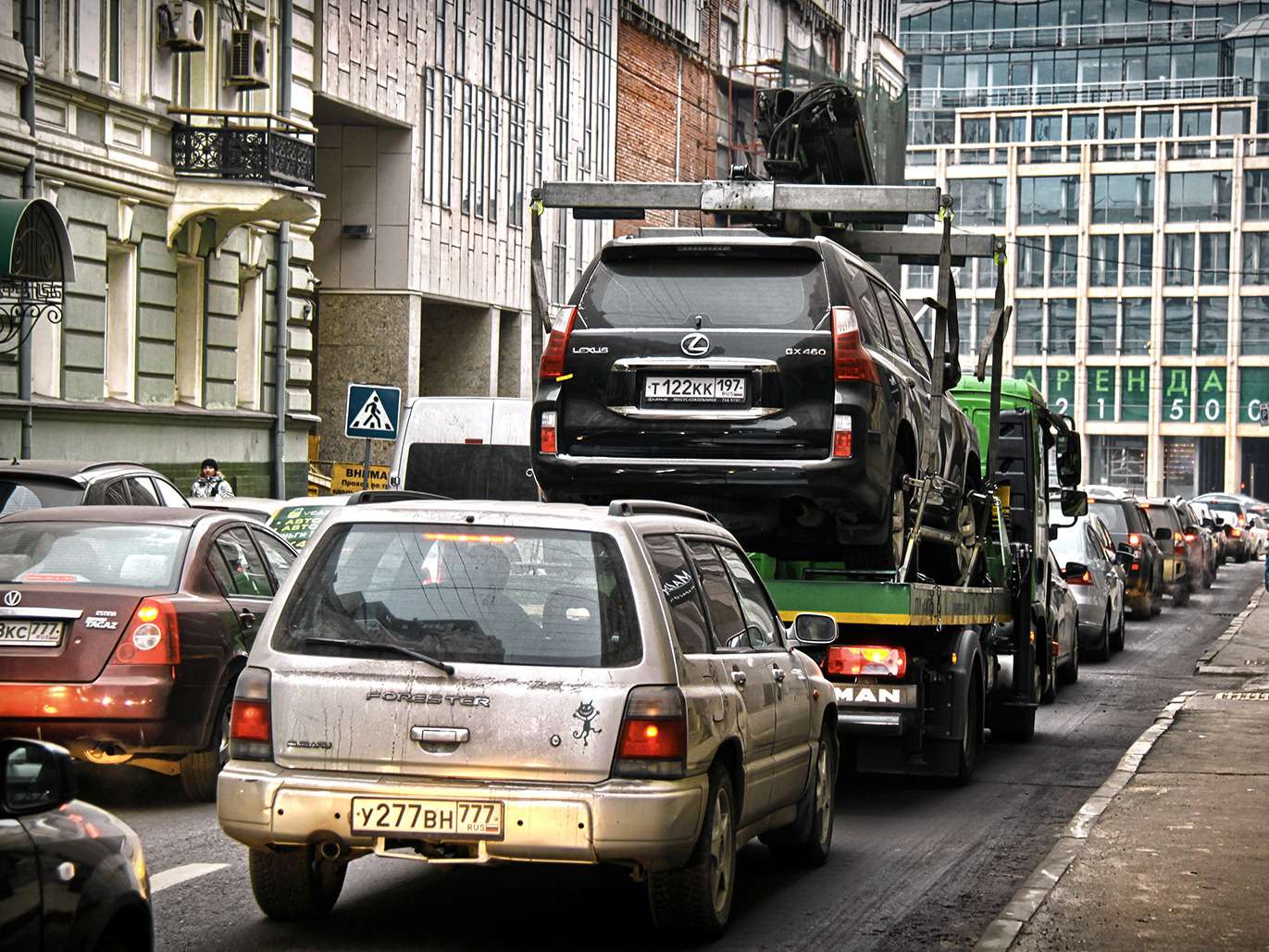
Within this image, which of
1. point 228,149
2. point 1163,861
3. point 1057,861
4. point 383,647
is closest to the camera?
point 383,647

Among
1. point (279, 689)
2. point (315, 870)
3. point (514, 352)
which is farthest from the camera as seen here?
point (514, 352)

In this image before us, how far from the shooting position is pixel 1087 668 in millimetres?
23578

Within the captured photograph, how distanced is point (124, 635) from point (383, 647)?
361cm

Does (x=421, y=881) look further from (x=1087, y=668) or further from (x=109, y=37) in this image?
(x=109, y=37)

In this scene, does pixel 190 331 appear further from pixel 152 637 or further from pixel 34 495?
pixel 152 637

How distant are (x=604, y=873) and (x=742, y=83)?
50427 mm

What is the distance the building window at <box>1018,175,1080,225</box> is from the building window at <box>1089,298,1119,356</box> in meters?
4.27

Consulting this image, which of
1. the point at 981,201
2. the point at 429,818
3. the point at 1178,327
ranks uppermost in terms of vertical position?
the point at 981,201

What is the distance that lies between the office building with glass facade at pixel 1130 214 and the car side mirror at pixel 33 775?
93.0 m

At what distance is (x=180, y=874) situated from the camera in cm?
898

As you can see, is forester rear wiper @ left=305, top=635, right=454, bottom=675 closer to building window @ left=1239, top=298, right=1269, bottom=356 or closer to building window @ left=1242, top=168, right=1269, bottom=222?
building window @ left=1239, top=298, right=1269, bottom=356

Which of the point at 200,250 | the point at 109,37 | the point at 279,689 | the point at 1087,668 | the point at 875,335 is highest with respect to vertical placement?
the point at 109,37

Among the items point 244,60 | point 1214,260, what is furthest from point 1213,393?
point 244,60

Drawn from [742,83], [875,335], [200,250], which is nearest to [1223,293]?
[742,83]
